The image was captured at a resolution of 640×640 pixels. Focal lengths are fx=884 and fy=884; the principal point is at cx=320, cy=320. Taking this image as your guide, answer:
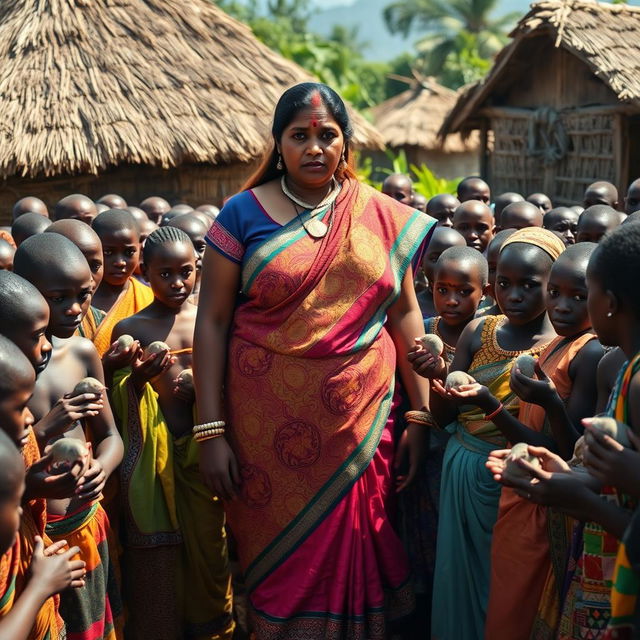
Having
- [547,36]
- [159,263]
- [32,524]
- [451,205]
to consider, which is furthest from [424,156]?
[32,524]

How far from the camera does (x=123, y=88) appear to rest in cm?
968

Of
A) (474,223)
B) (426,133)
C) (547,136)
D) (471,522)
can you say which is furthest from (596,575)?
(426,133)

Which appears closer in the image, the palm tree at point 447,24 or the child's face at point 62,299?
the child's face at point 62,299

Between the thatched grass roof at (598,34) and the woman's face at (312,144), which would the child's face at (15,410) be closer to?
the woman's face at (312,144)

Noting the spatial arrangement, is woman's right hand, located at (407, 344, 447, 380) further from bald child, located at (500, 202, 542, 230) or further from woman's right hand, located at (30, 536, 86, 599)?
bald child, located at (500, 202, 542, 230)

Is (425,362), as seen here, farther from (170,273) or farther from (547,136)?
(547,136)

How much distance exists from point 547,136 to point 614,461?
35.0ft

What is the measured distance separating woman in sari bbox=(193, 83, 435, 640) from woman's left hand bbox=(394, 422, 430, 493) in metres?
0.13

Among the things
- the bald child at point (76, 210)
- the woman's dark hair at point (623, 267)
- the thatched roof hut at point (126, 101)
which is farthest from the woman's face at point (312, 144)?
the thatched roof hut at point (126, 101)

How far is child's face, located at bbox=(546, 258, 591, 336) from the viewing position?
3.00 metres

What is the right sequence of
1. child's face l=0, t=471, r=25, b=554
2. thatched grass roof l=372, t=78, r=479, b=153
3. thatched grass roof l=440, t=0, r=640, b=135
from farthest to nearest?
thatched grass roof l=372, t=78, r=479, b=153 → thatched grass roof l=440, t=0, r=640, b=135 → child's face l=0, t=471, r=25, b=554

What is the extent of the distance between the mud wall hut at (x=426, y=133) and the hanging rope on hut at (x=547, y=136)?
898cm

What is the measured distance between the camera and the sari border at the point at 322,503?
3086 millimetres

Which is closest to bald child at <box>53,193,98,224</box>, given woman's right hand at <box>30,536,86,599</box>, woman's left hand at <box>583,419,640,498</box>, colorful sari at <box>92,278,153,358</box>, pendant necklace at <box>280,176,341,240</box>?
colorful sari at <box>92,278,153,358</box>
